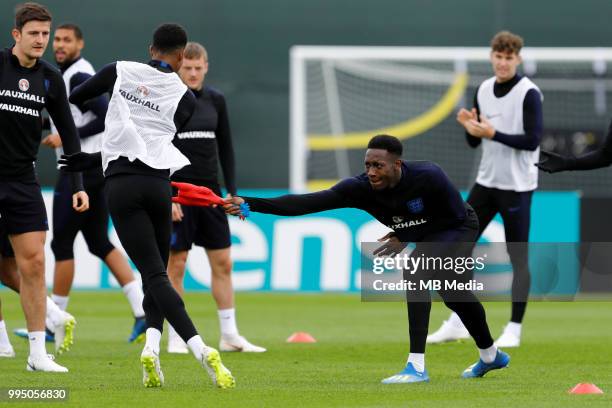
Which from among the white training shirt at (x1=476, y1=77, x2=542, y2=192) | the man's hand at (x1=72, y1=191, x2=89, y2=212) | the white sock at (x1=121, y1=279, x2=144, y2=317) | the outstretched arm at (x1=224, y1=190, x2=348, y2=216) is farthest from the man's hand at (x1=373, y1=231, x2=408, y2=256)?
the white sock at (x1=121, y1=279, x2=144, y2=317)

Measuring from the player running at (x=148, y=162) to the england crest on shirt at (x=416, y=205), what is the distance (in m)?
1.47

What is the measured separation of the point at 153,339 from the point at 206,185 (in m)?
2.94

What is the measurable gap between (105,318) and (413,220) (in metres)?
6.52

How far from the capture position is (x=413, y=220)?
341 inches

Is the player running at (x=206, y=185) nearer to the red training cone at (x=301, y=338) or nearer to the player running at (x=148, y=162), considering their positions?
the red training cone at (x=301, y=338)

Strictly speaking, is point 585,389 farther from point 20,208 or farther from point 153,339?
point 20,208

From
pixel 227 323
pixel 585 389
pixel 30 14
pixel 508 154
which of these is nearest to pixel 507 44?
pixel 508 154

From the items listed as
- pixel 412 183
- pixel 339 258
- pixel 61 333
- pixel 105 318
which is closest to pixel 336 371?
pixel 412 183

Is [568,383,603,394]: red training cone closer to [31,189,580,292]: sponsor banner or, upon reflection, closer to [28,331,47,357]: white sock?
[28,331,47,357]: white sock

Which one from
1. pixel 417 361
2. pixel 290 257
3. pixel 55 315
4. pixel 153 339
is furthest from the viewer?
pixel 290 257

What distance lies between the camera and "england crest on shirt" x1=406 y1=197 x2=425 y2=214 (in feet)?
28.0

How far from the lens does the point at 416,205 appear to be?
8.54 metres

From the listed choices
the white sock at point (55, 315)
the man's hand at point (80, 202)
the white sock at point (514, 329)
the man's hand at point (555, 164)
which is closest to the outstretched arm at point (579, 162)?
the man's hand at point (555, 164)

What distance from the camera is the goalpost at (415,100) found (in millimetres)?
23000
